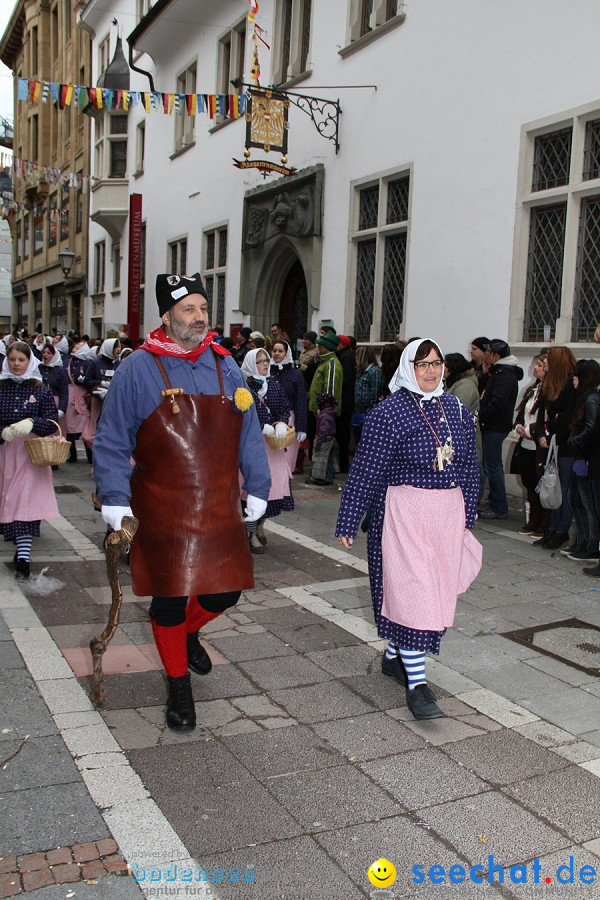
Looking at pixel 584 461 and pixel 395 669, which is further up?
pixel 584 461

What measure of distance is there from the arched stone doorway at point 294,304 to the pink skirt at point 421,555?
11.9 meters

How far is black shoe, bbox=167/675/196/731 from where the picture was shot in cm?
380

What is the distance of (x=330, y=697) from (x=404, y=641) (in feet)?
1.72

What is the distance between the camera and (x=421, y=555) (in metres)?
3.97

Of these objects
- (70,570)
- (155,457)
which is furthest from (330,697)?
(70,570)

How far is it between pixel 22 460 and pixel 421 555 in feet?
12.5

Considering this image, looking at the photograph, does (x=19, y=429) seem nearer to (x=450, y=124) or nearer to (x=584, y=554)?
(x=584, y=554)

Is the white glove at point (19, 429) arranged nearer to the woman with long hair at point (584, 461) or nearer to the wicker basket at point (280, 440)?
the wicker basket at point (280, 440)

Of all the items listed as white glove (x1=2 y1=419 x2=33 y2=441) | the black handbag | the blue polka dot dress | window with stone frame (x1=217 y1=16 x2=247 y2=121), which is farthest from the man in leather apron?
window with stone frame (x1=217 y1=16 x2=247 y2=121)

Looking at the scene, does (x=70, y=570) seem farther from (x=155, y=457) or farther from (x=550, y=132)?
(x=550, y=132)

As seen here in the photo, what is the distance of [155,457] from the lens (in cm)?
371

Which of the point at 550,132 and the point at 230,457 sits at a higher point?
the point at 550,132

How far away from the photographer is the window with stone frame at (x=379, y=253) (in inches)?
476

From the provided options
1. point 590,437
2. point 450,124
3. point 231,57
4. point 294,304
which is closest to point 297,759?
point 590,437
